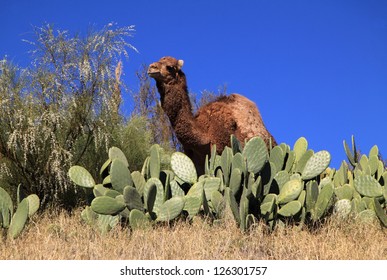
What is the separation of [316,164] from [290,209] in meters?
1.09

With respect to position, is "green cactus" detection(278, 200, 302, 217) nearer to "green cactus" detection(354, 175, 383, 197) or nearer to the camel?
"green cactus" detection(354, 175, 383, 197)

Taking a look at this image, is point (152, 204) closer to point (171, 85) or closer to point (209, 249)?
point (209, 249)

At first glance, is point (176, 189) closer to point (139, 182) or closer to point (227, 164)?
point (139, 182)

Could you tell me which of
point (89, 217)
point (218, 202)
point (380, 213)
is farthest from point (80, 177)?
point (380, 213)

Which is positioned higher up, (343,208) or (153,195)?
(153,195)

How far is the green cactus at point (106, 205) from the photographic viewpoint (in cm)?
719

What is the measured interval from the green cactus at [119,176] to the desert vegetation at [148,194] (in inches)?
0.5

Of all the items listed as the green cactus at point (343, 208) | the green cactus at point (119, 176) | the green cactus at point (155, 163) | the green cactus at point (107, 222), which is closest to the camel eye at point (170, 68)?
the green cactus at point (155, 163)

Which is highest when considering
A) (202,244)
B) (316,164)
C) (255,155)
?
(255,155)

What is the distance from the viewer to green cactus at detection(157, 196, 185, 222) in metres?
7.18

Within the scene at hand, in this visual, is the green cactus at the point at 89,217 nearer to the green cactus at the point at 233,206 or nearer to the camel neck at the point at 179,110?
the green cactus at the point at 233,206

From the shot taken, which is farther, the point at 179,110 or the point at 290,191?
the point at 179,110

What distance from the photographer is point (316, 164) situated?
8.02 m

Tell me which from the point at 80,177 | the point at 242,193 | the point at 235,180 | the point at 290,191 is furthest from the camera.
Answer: the point at 80,177
